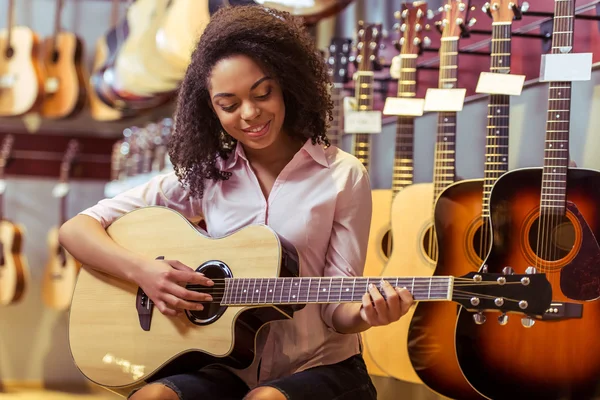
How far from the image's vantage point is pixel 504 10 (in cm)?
232

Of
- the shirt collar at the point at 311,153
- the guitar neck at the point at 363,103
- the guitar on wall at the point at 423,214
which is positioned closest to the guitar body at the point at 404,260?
the guitar on wall at the point at 423,214

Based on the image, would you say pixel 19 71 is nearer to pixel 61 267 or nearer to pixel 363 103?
pixel 61 267

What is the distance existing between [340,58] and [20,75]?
2658mm

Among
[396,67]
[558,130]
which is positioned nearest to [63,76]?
[396,67]

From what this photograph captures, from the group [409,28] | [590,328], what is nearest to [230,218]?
[590,328]

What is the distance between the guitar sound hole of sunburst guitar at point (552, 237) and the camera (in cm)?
199

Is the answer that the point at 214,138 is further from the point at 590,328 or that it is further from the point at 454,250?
the point at 590,328

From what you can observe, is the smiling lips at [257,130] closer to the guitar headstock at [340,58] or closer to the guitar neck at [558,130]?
the guitar neck at [558,130]

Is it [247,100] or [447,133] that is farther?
[447,133]

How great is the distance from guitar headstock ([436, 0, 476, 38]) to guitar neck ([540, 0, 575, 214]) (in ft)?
1.41

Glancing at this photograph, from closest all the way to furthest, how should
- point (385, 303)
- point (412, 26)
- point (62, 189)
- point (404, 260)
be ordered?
point (385, 303)
point (404, 260)
point (412, 26)
point (62, 189)

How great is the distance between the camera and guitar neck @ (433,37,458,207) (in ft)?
8.21

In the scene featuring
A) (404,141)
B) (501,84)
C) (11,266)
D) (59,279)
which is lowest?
(59,279)

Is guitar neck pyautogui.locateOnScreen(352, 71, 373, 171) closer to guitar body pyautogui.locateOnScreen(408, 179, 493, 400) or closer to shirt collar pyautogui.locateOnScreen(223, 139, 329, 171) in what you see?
guitar body pyautogui.locateOnScreen(408, 179, 493, 400)
